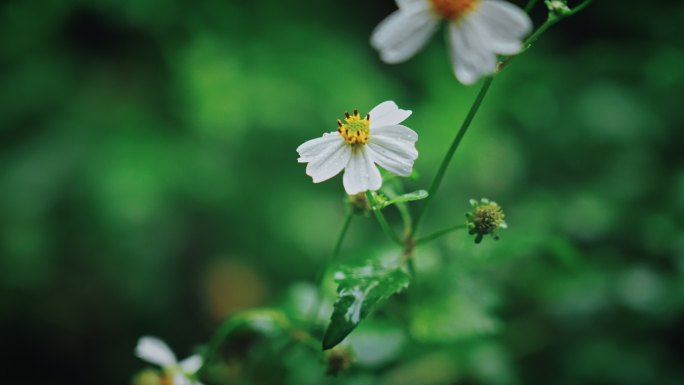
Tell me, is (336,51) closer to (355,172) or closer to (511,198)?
(511,198)

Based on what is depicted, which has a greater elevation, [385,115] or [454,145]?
[385,115]

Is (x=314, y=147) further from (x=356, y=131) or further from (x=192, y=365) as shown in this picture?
(x=192, y=365)

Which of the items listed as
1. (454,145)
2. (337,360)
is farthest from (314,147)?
(337,360)

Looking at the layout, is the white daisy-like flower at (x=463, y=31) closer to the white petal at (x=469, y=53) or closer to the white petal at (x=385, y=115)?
the white petal at (x=469, y=53)

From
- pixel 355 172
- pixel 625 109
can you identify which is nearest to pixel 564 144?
pixel 625 109

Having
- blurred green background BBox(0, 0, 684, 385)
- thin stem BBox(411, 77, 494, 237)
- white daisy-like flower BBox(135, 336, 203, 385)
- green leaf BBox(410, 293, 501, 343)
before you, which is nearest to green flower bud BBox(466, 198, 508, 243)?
thin stem BBox(411, 77, 494, 237)

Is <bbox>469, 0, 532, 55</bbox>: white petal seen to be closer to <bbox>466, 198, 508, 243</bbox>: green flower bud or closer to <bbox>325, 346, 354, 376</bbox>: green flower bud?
<bbox>466, 198, 508, 243</bbox>: green flower bud
